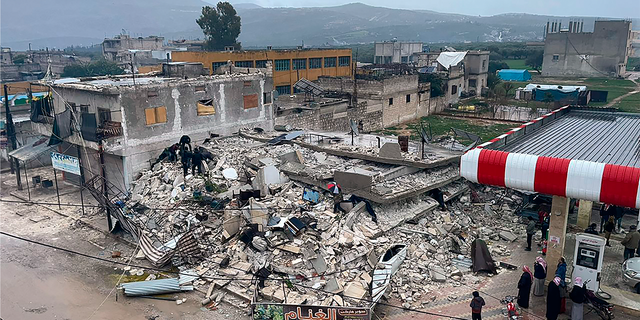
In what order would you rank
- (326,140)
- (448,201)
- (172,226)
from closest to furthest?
(172,226)
(448,201)
(326,140)

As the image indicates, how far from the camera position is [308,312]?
11047 mm

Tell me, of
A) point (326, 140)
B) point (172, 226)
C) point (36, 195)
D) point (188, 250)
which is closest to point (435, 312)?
point (188, 250)

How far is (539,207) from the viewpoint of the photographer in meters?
17.1

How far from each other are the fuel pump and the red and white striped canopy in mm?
1544

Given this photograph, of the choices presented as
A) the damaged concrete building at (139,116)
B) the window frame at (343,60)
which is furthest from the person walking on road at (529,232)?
the window frame at (343,60)

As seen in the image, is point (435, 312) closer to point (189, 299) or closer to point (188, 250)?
point (189, 299)

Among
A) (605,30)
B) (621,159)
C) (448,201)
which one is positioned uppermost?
(605,30)

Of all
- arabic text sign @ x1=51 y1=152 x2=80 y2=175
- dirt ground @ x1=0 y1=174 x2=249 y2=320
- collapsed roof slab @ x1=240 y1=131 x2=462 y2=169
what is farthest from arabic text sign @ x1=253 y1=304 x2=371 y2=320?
arabic text sign @ x1=51 y1=152 x2=80 y2=175

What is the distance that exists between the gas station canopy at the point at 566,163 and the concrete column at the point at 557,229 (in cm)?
105

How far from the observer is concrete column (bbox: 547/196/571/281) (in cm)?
1177

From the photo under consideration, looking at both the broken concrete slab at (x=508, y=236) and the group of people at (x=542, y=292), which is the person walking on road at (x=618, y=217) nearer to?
the broken concrete slab at (x=508, y=236)

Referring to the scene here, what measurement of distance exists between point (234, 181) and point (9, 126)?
1750 cm

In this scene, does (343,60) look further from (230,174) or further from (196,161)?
(230,174)

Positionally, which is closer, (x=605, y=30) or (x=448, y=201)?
(x=448, y=201)
